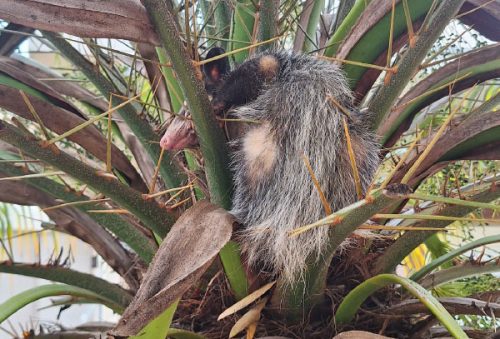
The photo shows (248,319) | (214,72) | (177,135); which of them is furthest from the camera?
(214,72)

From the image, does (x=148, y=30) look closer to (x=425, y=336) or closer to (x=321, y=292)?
(x=321, y=292)

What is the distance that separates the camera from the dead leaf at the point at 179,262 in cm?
44

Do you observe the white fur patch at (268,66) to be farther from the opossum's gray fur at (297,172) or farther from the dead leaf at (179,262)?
the dead leaf at (179,262)

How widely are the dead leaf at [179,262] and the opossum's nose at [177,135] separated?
0.20 meters

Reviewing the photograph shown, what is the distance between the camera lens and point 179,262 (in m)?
0.49

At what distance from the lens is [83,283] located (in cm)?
81

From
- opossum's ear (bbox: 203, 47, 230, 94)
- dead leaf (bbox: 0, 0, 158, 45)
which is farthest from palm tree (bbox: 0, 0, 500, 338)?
opossum's ear (bbox: 203, 47, 230, 94)

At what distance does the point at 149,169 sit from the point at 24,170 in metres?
0.27

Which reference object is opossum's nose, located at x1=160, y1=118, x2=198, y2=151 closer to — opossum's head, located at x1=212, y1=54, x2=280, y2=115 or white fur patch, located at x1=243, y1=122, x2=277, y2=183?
white fur patch, located at x1=243, y1=122, x2=277, y2=183

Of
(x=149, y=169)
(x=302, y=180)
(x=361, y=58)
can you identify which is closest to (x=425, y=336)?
(x=302, y=180)

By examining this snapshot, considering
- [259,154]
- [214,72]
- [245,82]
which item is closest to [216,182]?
[259,154]

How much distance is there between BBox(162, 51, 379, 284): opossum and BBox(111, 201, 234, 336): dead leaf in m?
0.12

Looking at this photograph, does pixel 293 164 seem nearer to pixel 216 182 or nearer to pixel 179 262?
pixel 216 182

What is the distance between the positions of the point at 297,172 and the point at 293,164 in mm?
15
